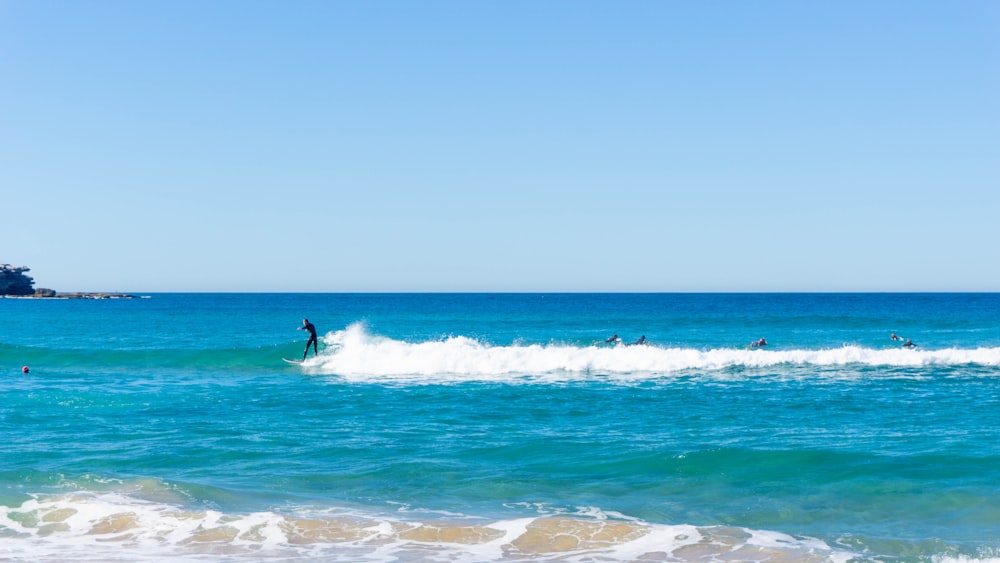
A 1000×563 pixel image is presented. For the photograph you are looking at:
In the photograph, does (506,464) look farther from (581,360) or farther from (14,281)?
(14,281)

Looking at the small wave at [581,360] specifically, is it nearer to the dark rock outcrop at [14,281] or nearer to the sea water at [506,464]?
the sea water at [506,464]

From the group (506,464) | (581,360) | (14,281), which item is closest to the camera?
(506,464)

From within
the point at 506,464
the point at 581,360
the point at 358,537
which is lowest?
the point at 358,537

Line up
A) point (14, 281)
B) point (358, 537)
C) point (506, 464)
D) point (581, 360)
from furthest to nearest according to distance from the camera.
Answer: point (14, 281) → point (581, 360) → point (506, 464) → point (358, 537)

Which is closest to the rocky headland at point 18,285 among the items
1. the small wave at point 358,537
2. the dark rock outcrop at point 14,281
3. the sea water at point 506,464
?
the dark rock outcrop at point 14,281

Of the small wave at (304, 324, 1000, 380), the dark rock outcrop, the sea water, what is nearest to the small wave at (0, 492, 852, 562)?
the sea water

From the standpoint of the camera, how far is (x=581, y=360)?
3372 centimetres

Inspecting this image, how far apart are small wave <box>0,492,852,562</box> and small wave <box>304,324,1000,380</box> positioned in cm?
1810

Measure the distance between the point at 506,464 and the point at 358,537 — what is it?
4668mm

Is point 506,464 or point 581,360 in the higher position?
point 581,360

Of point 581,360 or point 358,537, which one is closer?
point 358,537

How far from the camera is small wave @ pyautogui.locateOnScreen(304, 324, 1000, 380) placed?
3228 cm

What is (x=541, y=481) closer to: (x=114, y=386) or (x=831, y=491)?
(x=831, y=491)

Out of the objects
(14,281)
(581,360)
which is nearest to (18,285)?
(14,281)
